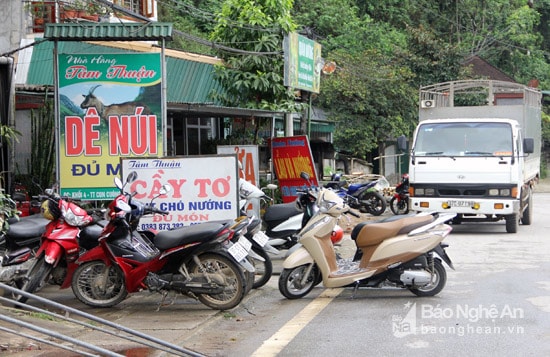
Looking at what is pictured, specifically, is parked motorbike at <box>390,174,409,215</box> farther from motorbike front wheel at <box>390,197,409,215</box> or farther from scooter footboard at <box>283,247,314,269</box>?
scooter footboard at <box>283,247,314,269</box>

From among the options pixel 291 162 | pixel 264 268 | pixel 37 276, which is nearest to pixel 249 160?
pixel 291 162

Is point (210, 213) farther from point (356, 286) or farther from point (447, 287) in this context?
point (447, 287)

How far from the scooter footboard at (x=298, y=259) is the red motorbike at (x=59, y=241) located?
2.14 metres

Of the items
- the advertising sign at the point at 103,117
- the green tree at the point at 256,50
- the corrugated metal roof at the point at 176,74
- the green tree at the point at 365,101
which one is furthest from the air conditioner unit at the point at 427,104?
the advertising sign at the point at 103,117

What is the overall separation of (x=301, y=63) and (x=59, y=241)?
27.1 ft

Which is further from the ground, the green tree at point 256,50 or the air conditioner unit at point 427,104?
the green tree at point 256,50

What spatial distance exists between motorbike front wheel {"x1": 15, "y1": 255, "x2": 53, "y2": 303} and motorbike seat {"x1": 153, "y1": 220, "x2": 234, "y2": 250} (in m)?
1.25

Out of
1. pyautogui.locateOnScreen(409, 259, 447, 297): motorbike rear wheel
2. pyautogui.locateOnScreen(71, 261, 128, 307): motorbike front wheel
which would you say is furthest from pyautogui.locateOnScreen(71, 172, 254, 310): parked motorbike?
pyautogui.locateOnScreen(409, 259, 447, 297): motorbike rear wheel

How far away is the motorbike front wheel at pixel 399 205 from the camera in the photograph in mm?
19500

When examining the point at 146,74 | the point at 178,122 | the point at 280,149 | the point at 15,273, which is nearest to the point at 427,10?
the point at 178,122

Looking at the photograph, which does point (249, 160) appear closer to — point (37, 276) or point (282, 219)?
point (282, 219)

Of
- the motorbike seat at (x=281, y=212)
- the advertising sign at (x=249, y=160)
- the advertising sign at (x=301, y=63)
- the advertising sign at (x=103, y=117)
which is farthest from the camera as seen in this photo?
the advertising sign at (x=301, y=63)

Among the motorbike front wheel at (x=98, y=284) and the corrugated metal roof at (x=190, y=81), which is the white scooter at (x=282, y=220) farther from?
the corrugated metal roof at (x=190, y=81)

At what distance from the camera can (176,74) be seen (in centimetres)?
1772
